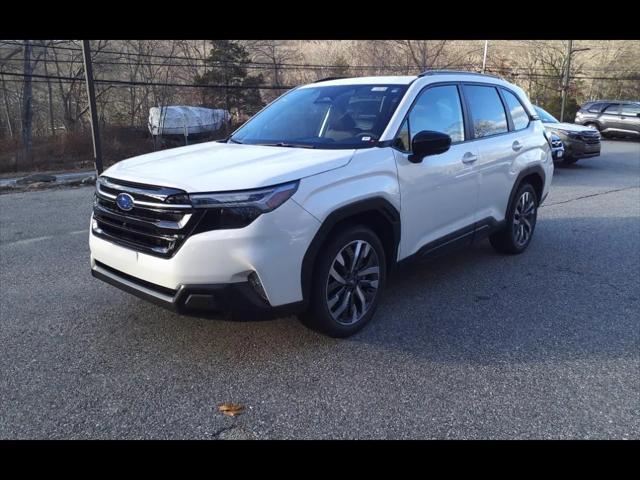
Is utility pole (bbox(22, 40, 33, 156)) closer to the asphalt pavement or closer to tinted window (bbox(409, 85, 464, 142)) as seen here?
the asphalt pavement

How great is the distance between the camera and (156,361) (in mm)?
3281

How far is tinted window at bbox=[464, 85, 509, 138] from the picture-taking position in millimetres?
4738

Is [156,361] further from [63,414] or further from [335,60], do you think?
[335,60]

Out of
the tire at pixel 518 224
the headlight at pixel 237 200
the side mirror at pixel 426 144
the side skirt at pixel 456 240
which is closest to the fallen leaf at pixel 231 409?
the headlight at pixel 237 200

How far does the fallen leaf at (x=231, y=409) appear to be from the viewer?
2764 mm

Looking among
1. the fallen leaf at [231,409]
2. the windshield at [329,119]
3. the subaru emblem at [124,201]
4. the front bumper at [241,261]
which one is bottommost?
the fallen leaf at [231,409]

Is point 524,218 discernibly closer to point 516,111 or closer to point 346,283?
point 516,111

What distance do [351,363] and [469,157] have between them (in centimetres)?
228

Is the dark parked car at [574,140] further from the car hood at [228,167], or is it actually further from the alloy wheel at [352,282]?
the car hood at [228,167]

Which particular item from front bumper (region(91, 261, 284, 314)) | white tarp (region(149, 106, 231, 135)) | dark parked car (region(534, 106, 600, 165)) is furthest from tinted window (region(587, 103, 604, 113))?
front bumper (region(91, 261, 284, 314))

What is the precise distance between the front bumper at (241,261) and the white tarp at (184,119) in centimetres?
1960

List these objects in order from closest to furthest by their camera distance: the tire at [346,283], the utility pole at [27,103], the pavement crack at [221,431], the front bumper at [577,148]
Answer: the pavement crack at [221,431]
the tire at [346,283]
the front bumper at [577,148]
the utility pole at [27,103]

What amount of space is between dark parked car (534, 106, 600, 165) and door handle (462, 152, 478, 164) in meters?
10.3

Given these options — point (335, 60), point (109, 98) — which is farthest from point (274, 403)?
point (335, 60)
